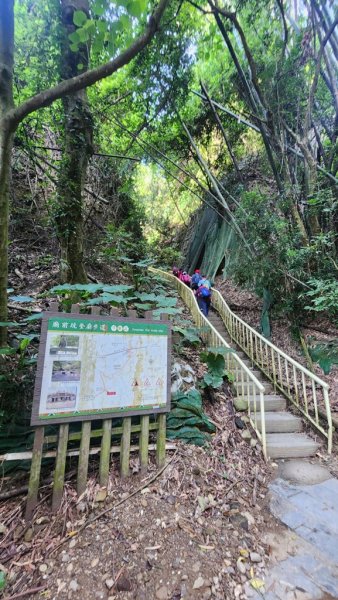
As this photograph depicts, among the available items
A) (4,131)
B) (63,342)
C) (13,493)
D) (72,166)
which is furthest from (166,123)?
(13,493)

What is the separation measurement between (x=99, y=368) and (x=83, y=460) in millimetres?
736

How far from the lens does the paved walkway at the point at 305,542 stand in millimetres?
1856

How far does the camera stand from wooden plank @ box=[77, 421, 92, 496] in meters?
2.25

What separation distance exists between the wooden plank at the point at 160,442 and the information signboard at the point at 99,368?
11 centimetres

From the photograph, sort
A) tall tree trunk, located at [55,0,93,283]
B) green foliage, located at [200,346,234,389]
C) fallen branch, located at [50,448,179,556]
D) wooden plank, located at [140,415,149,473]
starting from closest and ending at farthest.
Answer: fallen branch, located at [50,448,179,556], wooden plank, located at [140,415,149,473], green foliage, located at [200,346,234,389], tall tree trunk, located at [55,0,93,283]

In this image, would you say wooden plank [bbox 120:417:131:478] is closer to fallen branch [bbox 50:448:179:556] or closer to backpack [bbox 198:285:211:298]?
fallen branch [bbox 50:448:179:556]

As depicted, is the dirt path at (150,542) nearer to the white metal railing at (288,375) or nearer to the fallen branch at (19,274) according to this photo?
the white metal railing at (288,375)

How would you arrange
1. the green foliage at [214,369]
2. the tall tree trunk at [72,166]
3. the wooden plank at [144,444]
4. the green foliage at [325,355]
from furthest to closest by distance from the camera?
1. the tall tree trunk at [72,166]
2. the green foliage at [214,369]
3. the green foliage at [325,355]
4. the wooden plank at [144,444]

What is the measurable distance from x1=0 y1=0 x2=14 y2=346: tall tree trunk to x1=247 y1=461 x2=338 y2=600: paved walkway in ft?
9.76

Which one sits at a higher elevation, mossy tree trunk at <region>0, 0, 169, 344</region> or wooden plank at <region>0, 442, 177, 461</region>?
mossy tree trunk at <region>0, 0, 169, 344</region>

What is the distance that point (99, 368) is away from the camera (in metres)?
2.40

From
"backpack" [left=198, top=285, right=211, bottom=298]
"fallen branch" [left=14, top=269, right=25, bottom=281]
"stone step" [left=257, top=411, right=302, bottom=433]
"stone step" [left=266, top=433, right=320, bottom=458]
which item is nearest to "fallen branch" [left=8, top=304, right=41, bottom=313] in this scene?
"fallen branch" [left=14, top=269, right=25, bottom=281]

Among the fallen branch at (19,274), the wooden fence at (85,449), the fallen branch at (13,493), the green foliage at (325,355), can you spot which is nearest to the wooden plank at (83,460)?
the wooden fence at (85,449)

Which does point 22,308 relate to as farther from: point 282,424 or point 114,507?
point 282,424
